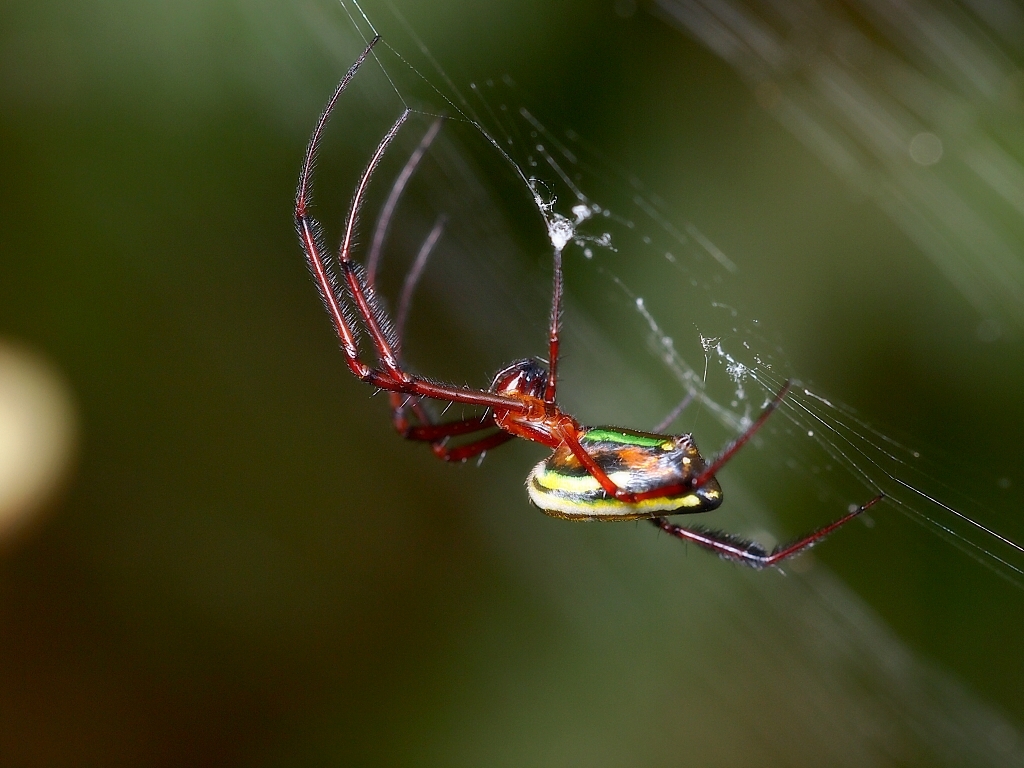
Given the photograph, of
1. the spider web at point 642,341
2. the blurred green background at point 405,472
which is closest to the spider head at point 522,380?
the spider web at point 642,341

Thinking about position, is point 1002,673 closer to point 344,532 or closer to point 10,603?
Answer: point 344,532

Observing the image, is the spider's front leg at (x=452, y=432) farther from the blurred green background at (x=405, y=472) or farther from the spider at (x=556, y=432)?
the blurred green background at (x=405, y=472)

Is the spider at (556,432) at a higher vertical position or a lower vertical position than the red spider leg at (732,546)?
higher

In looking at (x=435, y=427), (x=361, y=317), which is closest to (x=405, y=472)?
(x=435, y=427)

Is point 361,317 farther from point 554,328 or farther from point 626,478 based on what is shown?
point 626,478

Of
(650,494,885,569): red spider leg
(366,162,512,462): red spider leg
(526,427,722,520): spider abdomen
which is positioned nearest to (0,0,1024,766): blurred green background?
(366,162,512,462): red spider leg

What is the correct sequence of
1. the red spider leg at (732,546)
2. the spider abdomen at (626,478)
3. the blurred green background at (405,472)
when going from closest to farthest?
the spider abdomen at (626,478) < the red spider leg at (732,546) < the blurred green background at (405,472)

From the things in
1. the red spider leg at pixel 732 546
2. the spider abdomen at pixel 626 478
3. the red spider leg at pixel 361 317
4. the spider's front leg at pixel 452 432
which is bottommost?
the red spider leg at pixel 732 546
